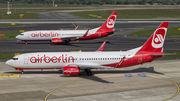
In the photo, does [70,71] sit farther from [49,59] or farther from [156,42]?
[156,42]

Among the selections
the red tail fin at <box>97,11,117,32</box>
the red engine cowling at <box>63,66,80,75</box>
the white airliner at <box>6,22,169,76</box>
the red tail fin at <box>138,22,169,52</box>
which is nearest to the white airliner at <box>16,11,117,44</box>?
the red tail fin at <box>97,11,117,32</box>

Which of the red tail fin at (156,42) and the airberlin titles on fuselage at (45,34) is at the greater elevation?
the airberlin titles on fuselage at (45,34)

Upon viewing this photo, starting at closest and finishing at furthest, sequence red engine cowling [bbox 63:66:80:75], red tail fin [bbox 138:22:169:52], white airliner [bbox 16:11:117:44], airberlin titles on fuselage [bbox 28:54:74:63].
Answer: red engine cowling [bbox 63:66:80:75] → airberlin titles on fuselage [bbox 28:54:74:63] → red tail fin [bbox 138:22:169:52] → white airliner [bbox 16:11:117:44]

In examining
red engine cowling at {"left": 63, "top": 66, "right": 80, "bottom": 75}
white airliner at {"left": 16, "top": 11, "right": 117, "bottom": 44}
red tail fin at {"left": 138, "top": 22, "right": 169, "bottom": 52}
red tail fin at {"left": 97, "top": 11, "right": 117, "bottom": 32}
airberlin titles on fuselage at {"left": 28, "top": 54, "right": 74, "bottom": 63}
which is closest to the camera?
red engine cowling at {"left": 63, "top": 66, "right": 80, "bottom": 75}

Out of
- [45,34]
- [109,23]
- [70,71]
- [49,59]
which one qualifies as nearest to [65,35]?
[45,34]

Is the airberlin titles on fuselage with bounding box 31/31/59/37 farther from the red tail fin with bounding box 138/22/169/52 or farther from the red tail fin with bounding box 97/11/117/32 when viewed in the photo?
the red tail fin with bounding box 138/22/169/52

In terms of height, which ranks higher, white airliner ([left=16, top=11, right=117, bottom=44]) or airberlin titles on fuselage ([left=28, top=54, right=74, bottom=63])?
white airliner ([left=16, top=11, right=117, bottom=44])

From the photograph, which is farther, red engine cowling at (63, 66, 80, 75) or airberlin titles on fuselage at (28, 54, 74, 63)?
airberlin titles on fuselage at (28, 54, 74, 63)

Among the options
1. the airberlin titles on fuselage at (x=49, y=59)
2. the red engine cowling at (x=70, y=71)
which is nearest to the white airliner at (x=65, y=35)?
the airberlin titles on fuselage at (x=49, y=59)

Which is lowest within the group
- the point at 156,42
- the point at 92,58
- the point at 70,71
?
the point at 70,71

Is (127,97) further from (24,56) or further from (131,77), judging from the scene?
(24,56)

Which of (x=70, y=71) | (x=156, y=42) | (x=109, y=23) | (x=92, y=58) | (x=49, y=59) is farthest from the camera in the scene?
(x=109, y=23)

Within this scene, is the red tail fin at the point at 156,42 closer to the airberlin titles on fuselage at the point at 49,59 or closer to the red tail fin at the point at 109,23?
the airberlin titles on fuselage at the point at 49,59

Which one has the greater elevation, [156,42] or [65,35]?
[65,35]
